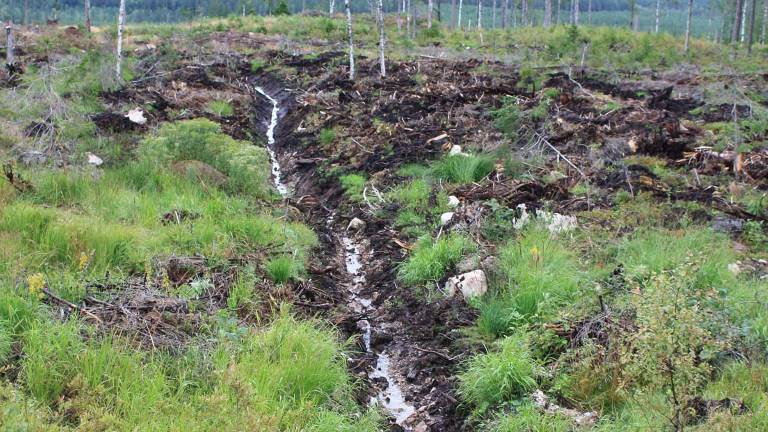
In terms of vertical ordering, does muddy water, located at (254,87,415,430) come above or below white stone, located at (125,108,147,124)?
below

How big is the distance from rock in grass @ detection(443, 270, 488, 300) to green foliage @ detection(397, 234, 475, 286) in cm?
33

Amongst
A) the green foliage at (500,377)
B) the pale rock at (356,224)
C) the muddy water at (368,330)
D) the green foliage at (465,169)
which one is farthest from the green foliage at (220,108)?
the green foliage at (500,377)

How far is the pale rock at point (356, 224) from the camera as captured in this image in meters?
8.63

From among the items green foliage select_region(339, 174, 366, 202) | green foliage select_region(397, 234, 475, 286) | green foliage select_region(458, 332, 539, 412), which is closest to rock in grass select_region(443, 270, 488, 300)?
green foliage select_region(397, 234, 475, 286)

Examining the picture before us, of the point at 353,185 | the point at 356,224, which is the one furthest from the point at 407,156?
the point at 356,224

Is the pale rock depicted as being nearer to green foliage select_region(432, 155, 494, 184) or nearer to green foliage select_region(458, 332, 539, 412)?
green foliage select_region(432, 155, 494, 184)

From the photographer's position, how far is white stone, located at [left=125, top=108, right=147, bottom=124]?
12.0 meters

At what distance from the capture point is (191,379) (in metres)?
4.35

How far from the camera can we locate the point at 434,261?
21.5 feet

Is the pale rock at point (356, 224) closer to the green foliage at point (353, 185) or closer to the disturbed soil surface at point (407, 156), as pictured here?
the disturbed soil surface at point (407, 156)

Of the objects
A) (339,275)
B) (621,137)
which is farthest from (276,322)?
(621,137)

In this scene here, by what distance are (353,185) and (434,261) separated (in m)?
3.54

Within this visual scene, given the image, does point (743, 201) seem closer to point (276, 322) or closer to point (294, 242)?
point (294, 242)

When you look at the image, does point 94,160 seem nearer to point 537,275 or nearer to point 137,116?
point 137,116
